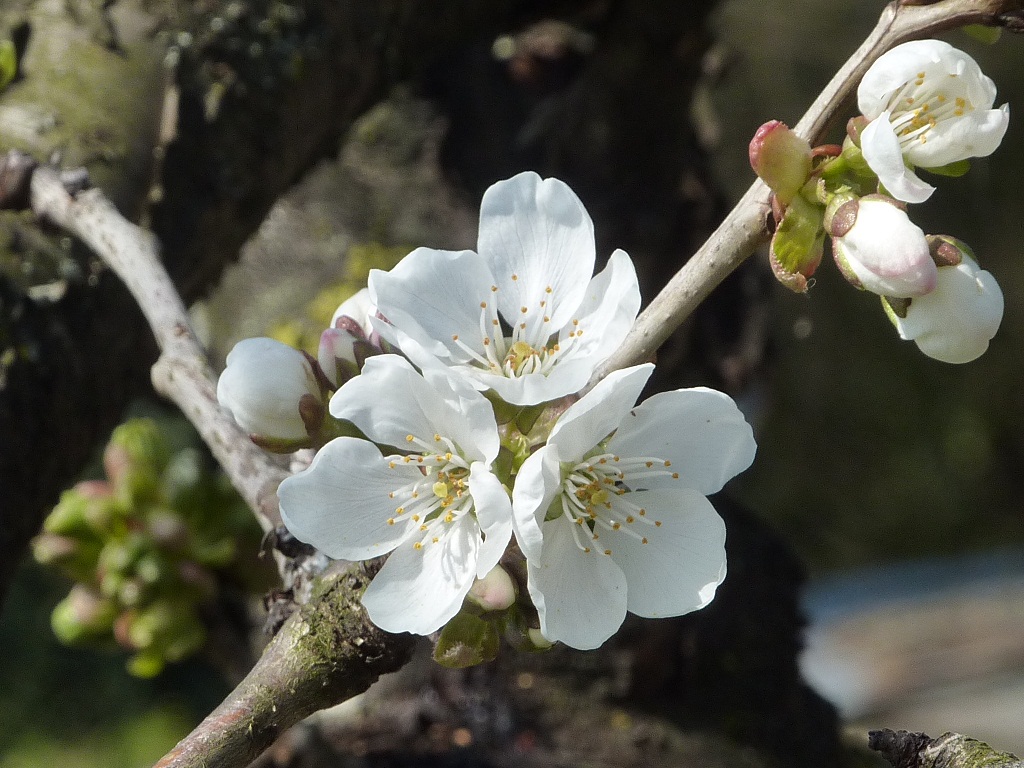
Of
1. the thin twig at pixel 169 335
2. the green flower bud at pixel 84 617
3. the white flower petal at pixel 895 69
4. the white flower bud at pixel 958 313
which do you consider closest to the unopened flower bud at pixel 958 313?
the white flower bud at pixel 958 313

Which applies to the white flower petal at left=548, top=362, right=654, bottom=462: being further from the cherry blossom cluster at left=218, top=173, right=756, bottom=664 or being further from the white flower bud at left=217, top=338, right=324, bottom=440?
the white flower bud at left=217, top=338, right=324, bottom=440

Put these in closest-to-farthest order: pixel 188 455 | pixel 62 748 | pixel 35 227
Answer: pixel 35 227 → pixel 188 455 → pixel 62 748

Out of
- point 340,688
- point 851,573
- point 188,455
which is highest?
point 340,688

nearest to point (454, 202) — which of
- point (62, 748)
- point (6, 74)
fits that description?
point (6, 74)

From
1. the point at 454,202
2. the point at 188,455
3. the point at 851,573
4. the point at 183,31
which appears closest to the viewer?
the point at 183,31

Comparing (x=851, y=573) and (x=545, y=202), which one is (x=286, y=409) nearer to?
(x=545, y=202)

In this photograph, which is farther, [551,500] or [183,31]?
[183,31]

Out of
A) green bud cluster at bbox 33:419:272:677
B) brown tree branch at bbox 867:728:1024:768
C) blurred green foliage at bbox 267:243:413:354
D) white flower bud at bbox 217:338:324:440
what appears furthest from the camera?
blurred green foliage at bbox 267:243:413:354

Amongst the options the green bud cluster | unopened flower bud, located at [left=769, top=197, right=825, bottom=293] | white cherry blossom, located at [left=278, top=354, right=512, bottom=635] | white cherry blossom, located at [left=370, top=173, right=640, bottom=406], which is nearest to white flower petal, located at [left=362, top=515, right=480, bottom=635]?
white cherry blossom, located at [left=278, top=354, right=512, bottom=635]
